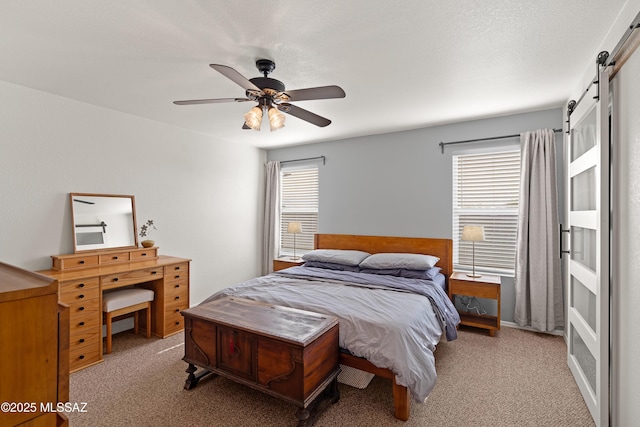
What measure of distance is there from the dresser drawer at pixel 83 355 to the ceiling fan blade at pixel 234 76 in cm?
272

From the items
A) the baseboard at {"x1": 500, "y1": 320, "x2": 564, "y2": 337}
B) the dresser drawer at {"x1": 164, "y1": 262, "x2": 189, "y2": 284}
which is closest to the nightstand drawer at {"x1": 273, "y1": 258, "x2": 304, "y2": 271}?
the dresser drawer at {"x1": 164, "y1": 262, "x2": 189, "y2": 284}

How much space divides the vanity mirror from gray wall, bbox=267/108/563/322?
2.72 m

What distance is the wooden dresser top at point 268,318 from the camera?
199cm

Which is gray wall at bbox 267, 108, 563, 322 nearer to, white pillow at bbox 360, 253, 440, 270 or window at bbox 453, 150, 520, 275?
window at bbox 453, 150, 520, 275

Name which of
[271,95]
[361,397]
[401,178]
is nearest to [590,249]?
[361,397]

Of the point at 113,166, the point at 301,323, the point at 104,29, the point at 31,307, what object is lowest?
the point at 301,323

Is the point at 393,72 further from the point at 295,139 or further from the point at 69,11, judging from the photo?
the point at 295,139

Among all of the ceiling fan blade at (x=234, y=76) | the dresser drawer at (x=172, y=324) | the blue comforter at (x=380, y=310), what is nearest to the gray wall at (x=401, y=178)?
the blue comforter at (x=380, y=310)

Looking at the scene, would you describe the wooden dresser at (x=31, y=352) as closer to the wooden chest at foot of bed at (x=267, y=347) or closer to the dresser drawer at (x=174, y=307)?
the wooden chest at foot of bed at (x=267, y=347)

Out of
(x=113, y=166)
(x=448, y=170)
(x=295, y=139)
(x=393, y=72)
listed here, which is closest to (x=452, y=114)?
(x=448, y=170)

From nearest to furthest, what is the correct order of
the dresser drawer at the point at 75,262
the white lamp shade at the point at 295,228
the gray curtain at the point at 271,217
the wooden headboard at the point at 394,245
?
the dresser drawer at the point at 75,262
the wooden headboard at the point at 394,245
the white lamp shade at the point at 295,228
the gray curtain at the point at 271,217

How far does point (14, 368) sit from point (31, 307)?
0.12 meters

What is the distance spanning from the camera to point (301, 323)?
216 centimetres

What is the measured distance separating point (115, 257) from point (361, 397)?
293 cm
